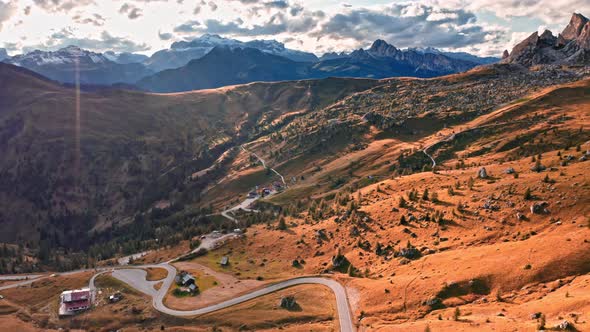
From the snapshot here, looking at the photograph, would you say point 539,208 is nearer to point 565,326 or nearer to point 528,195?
point 528,195

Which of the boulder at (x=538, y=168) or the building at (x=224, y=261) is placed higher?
the boulder at (x=538, y=168)

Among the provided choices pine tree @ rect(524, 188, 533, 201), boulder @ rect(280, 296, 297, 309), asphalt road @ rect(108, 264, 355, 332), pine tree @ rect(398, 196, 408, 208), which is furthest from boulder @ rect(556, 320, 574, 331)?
pine tree @ rect(398, 196, 408, 208)

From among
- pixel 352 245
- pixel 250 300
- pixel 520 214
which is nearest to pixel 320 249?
pixel 352 245

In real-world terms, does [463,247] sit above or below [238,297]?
above

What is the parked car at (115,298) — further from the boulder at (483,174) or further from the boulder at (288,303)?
the boulder at (483,174)

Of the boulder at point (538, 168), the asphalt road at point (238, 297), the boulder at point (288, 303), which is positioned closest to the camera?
the asphalt road at point (238, 297)

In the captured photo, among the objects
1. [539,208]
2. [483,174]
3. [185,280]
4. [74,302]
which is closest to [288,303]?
[185,280]

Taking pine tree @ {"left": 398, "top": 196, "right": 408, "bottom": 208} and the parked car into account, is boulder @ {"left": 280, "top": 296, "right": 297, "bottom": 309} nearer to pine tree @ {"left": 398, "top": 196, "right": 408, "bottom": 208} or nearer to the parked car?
pine tree @ {"left": 398, "top": 196, "right": 408, "bottom": 208}

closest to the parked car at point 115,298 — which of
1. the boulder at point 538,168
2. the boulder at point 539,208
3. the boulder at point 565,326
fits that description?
the boulder at point 565,326

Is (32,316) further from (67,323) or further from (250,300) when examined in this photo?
(250,300)
